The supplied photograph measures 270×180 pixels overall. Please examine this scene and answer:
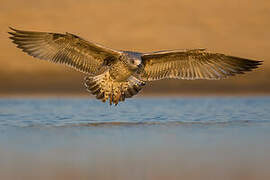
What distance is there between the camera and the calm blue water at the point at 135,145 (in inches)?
251

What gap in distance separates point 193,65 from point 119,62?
1.73 meters

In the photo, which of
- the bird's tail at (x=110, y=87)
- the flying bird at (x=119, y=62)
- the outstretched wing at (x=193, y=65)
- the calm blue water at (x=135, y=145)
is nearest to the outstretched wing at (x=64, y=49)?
the flying bird at (x=119, y=62)

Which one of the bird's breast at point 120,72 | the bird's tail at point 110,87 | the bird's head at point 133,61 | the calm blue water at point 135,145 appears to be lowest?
the calm blue water at point 135,145

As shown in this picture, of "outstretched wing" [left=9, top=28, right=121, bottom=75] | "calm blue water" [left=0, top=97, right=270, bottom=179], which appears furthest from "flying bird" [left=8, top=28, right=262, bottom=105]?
"calm blue water" [left=0, top=97, right=270, bottom=179]

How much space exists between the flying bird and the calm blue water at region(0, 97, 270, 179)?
2.86 feet

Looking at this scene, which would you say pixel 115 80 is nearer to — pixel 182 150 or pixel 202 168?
pixel 182 150

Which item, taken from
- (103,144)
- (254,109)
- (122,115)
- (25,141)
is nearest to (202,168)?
(103,144)

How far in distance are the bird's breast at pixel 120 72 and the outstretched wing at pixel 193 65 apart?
49 centimetres

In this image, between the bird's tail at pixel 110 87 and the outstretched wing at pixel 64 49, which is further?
the bird's tail at pixel 110 87

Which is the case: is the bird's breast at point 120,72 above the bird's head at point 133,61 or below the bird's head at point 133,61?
below

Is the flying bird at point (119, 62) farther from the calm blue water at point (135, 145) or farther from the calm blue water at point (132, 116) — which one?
the calm blue water at point (132, 116)

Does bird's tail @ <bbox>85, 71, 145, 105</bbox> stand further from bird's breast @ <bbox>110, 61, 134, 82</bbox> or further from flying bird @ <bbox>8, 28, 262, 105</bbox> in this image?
bird's breast @ <bbox>110, 61, 134, 82</bbox>

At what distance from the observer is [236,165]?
6719mm

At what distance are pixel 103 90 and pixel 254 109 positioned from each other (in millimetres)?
5819
